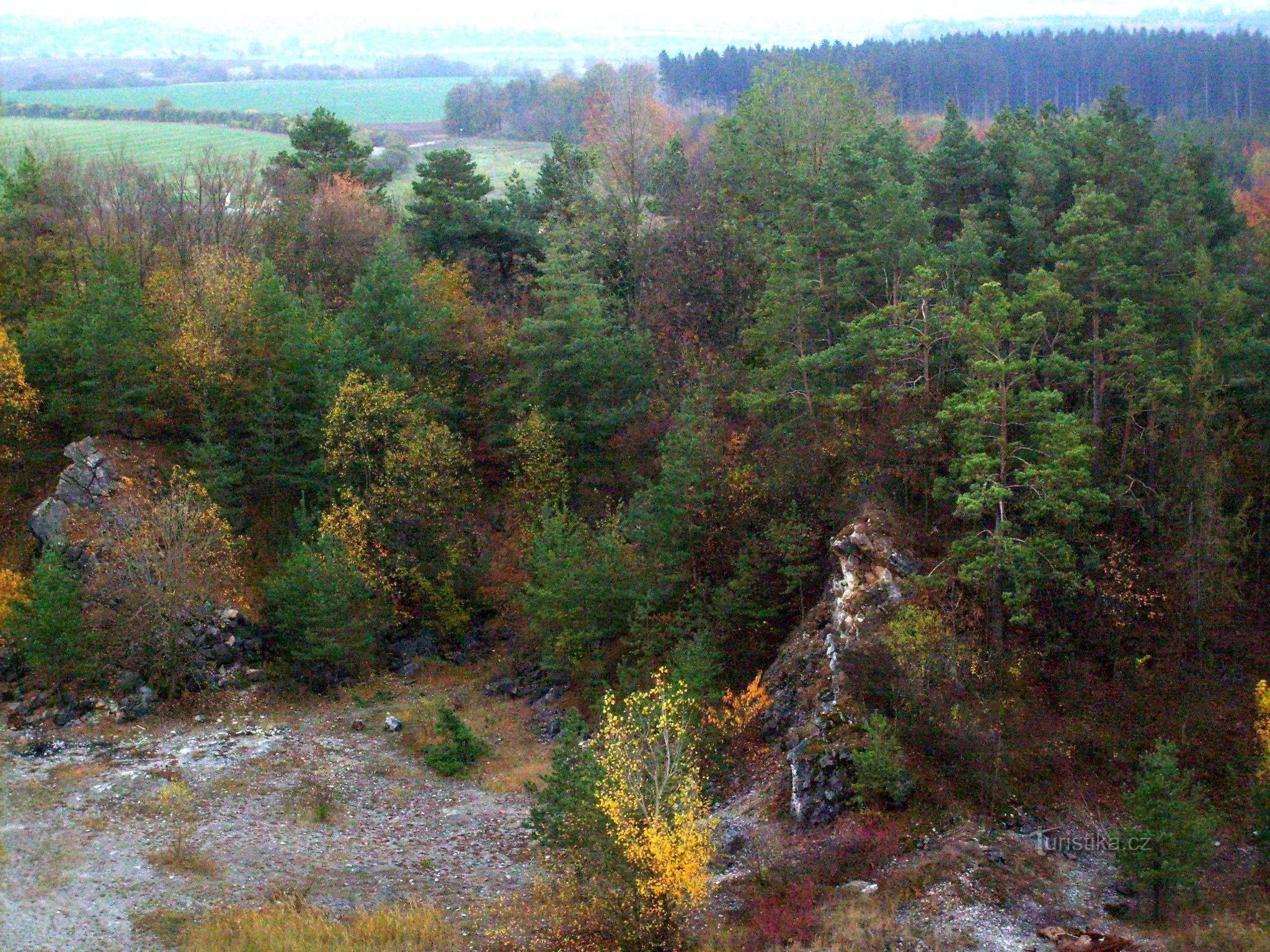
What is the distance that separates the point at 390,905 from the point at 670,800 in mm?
8681

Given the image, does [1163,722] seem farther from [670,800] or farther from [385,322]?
[385,322]

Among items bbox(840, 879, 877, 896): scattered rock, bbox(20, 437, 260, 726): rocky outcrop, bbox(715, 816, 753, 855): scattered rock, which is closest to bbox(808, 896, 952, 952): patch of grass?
bbox(840, 879, 877, 896): scattered rock

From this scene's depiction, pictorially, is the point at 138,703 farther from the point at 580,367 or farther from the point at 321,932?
the point at 580,367

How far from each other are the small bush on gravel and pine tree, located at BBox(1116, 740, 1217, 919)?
19.7 m

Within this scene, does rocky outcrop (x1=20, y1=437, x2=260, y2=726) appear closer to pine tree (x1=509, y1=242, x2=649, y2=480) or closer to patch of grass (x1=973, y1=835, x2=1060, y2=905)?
pine tree (x1=509, y1=242, x2=649, y2=480)

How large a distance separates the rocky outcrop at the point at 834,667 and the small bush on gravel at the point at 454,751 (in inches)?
383

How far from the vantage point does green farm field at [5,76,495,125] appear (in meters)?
99.1

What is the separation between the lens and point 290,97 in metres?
114

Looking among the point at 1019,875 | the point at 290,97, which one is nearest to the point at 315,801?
the point at 1019,875

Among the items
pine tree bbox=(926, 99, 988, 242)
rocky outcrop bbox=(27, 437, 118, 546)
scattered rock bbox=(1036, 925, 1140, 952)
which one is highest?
pine tree bbox=(926, 99, 988, 242)

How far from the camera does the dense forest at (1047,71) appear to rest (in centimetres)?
10181

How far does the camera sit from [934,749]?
29.2 meters

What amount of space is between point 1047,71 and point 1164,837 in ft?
343

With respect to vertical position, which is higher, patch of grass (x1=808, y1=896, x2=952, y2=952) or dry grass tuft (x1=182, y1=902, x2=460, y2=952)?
patch of grass (x1=808, y1=896, x2=952, y2=952)
